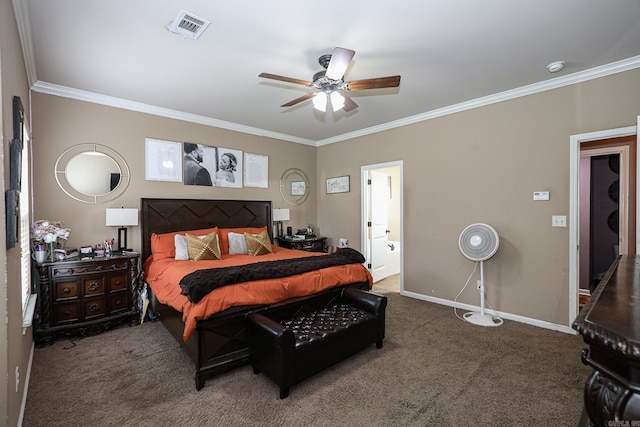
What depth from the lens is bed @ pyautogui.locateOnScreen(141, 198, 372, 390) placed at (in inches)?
91.1

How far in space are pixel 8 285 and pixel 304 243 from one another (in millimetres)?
3948

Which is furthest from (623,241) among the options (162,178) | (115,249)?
(115,249)

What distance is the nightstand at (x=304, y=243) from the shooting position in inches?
204

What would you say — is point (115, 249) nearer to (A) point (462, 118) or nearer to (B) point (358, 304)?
(B) point (358, 304)

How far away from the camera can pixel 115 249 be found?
3793 millimetres

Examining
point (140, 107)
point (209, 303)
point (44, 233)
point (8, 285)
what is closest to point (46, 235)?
point (44, 233)

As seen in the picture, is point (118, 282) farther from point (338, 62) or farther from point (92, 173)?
point (338, 62)

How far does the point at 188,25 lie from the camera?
7.59 feet

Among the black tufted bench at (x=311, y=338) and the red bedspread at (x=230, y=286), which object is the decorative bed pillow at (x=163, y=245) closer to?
the red bedspread at (x=230, y=286)

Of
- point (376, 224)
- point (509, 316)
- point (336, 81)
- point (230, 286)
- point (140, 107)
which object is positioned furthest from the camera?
point (376, 224)

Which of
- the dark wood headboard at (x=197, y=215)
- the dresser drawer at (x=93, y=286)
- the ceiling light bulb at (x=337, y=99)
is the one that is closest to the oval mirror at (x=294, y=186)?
the dark wood headboard at (x=197, y=215)

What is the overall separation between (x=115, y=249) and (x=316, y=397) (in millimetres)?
3176

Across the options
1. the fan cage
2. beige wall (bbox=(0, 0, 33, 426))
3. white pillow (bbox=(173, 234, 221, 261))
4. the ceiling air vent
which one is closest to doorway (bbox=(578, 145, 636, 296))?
the fan cage

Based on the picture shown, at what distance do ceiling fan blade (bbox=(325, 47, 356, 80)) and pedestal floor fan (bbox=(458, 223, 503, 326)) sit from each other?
2.47m
